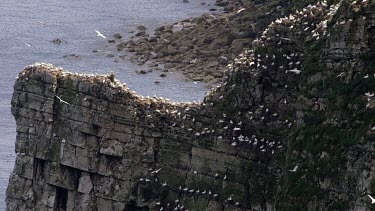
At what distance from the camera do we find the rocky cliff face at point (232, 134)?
4475 cm

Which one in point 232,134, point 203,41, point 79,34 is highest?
point 232,134

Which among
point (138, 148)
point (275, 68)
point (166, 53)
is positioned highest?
point (275, 68)

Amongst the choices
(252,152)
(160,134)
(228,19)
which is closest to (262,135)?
(252,152)

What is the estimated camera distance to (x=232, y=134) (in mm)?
51438

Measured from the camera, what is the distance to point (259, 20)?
9131 cm

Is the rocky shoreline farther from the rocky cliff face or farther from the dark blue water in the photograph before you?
the rocky cliff face

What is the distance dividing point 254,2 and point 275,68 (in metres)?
49.5

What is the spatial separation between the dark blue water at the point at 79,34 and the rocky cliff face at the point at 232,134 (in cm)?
2035

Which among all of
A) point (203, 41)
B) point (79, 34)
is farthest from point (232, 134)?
point (79, 34)

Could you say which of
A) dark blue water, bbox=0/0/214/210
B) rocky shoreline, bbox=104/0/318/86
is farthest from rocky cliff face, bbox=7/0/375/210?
rocky shoreline, bbox=104/0/318/86

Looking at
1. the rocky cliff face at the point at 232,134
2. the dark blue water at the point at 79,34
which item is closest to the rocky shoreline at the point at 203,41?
the dark blue water at the point at 79,34

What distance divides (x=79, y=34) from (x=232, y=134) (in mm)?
50864

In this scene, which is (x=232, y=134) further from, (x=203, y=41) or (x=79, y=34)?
(x=79, y=34)

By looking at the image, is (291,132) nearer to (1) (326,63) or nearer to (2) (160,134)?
(1) (326,63)
